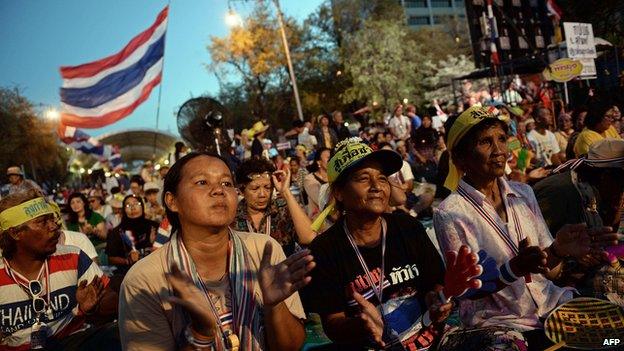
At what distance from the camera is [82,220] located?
32.5 feet

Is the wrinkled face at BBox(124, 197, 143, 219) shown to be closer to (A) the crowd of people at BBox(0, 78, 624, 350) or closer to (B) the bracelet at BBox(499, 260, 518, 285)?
(A) the crowd of people at BBox(0, 78, 624, 350)

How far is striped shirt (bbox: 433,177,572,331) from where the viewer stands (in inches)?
102

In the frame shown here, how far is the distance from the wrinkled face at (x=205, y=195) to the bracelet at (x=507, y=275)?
4.48 feet

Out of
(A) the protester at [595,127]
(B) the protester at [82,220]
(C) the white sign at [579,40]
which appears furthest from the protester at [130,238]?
(C) the white sign at [579,40]

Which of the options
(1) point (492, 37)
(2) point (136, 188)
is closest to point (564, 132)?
(1) point (492, 37)

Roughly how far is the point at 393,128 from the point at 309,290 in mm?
15181

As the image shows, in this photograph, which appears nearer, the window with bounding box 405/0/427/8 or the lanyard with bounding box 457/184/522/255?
the lanyard with bounding box 457/184/522/255

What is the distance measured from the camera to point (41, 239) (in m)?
3.39

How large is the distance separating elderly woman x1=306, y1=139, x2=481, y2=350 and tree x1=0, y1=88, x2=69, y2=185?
45619 millimetres

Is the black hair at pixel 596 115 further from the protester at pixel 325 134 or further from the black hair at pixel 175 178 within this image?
the protester at pixel 325 134

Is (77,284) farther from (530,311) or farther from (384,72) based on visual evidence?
(384,72)

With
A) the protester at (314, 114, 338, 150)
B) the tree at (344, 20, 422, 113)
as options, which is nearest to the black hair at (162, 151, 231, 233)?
the protester at (314, 114, 338, 150)

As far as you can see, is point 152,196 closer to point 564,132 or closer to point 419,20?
point 564,132

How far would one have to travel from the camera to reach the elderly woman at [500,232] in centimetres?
243
